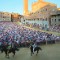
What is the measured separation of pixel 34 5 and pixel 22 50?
3.55 metres

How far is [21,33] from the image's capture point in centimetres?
886

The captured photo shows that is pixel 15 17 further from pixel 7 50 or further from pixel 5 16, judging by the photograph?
pixel 7 50

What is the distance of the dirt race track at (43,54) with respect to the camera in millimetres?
7465

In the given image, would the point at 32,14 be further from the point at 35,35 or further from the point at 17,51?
the point at 17,51

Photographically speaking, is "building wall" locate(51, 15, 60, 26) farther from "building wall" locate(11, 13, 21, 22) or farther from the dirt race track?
"building wall" locate(11, 13, 21, 22)

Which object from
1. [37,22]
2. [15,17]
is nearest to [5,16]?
[15,17]

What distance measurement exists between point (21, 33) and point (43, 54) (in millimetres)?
1488

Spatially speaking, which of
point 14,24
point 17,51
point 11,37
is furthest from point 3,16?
point 17,51

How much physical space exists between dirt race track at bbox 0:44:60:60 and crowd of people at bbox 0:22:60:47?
0.54m

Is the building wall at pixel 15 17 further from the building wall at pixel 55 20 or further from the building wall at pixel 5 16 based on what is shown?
the building wall at pixel 55 20

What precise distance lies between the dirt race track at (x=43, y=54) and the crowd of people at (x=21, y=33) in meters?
0.54

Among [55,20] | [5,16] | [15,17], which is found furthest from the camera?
[5,16]

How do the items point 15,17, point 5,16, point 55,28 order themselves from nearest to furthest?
point 55,28 → point 15,17 → point 5,16

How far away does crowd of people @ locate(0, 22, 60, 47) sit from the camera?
8495 millimetres
